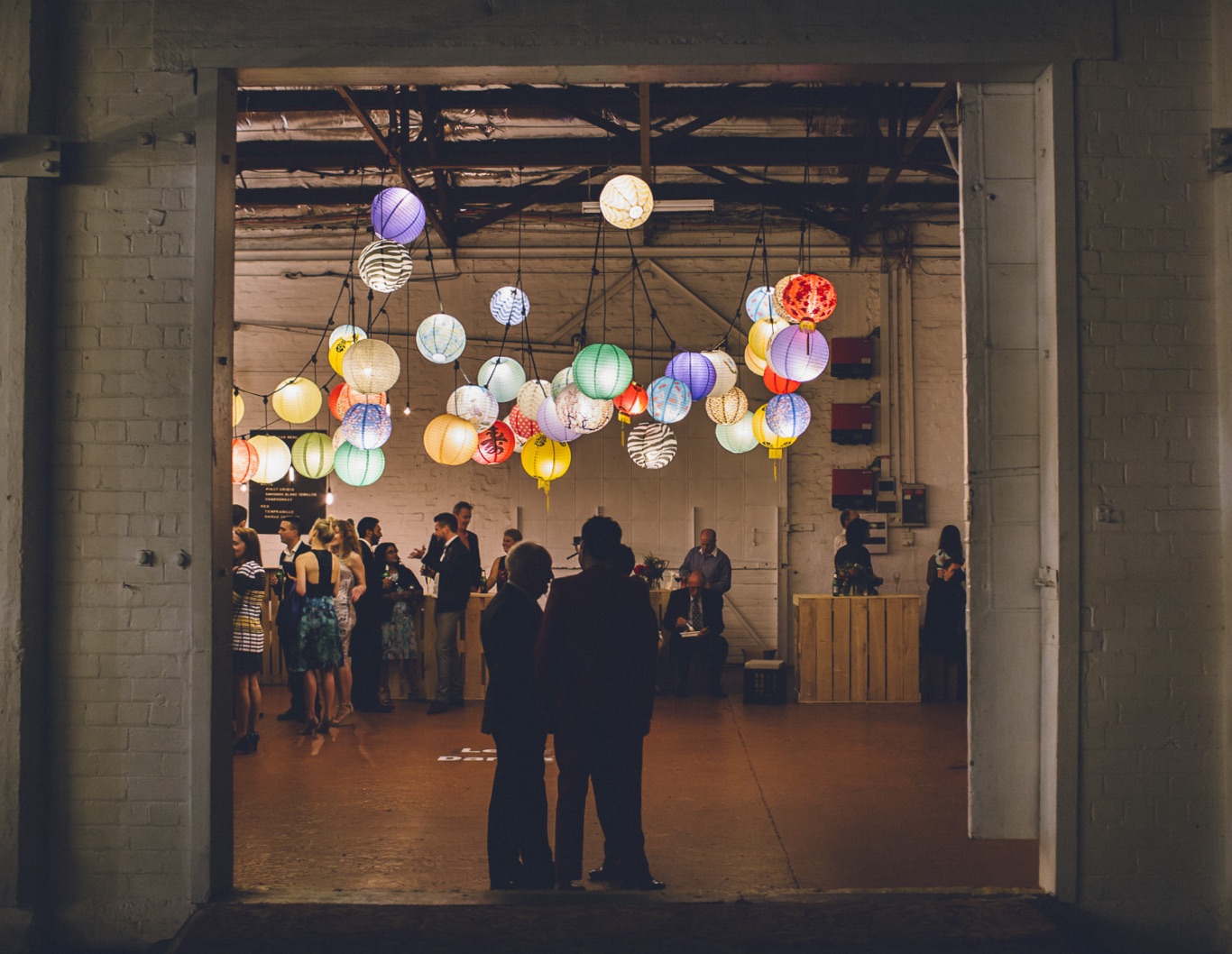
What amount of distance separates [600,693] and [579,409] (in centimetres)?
340

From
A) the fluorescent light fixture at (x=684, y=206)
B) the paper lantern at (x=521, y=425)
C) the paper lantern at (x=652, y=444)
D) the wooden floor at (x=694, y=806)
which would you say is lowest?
the wooden floor at (x=694, y=806)

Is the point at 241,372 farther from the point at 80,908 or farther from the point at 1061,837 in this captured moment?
the point at 1061,837

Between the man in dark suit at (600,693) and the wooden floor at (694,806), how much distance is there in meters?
0.40

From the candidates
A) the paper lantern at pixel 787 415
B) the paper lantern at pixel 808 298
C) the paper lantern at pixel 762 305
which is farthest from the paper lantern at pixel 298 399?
the paper lantern at pixel 808 298

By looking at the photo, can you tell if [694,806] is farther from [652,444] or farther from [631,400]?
[631,400]

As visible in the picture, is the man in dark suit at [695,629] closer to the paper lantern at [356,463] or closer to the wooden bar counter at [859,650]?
the wooden bar counter at [859,650]

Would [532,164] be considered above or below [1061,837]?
above

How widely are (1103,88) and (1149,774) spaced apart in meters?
2.44

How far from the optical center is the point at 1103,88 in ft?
11.5

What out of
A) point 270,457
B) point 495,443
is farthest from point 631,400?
point 270,457

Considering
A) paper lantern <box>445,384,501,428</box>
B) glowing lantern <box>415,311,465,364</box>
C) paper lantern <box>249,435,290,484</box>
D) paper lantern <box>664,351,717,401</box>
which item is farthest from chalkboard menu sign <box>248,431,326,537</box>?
paper lantern <box>664,351,717,401</box>

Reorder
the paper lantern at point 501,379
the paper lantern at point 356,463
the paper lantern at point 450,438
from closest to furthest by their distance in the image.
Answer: the paper lantern at point 450,438 < the paper lantern at point 356,463 < the paper lantern at point 501,379

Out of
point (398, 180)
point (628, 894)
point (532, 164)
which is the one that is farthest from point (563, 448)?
point (628, 894)

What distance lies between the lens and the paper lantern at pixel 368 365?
650 cm
